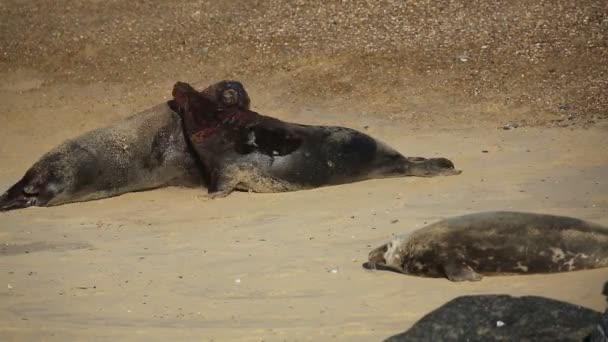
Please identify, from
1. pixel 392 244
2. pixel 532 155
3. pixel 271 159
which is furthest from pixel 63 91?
pixel 392 244

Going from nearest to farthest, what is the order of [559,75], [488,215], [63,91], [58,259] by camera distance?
1. [488,215]
2. [58,259]
3. [559,75]
4. [63,91]

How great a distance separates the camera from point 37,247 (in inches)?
364

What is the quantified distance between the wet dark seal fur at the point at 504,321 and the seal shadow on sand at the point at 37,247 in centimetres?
404

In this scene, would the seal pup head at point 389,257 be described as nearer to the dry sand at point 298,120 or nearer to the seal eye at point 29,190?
the dry sand at point 298,120

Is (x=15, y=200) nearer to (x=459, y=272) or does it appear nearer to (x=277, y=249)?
(x=277, y=249)

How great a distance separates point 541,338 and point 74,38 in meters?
11.7

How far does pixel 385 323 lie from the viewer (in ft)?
21.3

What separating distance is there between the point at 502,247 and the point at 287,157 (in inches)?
155

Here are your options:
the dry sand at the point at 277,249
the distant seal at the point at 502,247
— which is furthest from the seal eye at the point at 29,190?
the distant seal at the point at 502,247

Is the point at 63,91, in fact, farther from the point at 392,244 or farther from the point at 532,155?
the point at 392,244

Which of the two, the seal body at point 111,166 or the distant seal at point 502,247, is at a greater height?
the seal body at point 111,166

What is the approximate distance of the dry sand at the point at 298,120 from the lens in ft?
23.1

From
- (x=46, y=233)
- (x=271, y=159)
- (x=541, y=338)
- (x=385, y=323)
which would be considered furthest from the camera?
(x=271, y=159)

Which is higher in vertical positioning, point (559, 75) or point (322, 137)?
point (559, 75)
